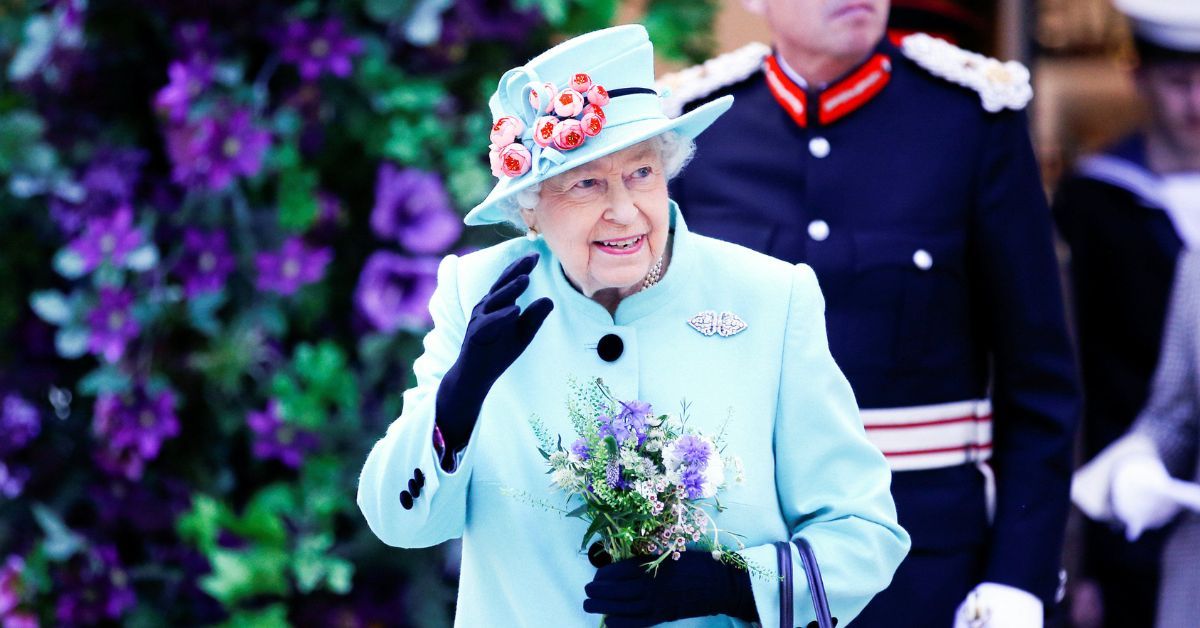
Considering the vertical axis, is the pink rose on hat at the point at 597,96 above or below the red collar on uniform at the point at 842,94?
→ above

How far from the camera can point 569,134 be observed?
2.11 meters

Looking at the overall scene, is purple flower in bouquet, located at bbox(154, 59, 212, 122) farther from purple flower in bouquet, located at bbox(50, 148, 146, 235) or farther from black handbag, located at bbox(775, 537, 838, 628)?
black handbag, located at bbox(775, 537, 838, 628)

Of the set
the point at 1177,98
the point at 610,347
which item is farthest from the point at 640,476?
the point at 1177,98

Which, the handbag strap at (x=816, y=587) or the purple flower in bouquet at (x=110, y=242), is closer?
the handbag strap at (x=816, y=587)

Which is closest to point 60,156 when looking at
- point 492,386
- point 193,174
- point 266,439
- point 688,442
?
point 193,174

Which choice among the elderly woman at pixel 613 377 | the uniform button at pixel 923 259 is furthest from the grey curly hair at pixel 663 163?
the uniform button at pixel 923 259

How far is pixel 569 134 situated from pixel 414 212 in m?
1.99

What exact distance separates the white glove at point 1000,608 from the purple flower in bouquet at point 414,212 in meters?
1.75

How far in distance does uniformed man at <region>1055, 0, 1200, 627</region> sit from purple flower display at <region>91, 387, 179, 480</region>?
2.33m

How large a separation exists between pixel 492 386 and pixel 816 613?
1.74 ft

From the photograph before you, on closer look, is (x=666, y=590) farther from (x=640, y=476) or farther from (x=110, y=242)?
(x=110, y=242)

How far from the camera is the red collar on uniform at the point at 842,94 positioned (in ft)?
9.47

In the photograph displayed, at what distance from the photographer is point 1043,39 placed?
5453 mm

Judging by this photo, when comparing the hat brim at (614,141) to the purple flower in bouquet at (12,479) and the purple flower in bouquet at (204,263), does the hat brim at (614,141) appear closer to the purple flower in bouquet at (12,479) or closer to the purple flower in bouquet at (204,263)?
the purple flower in bouquet at (204,263)
